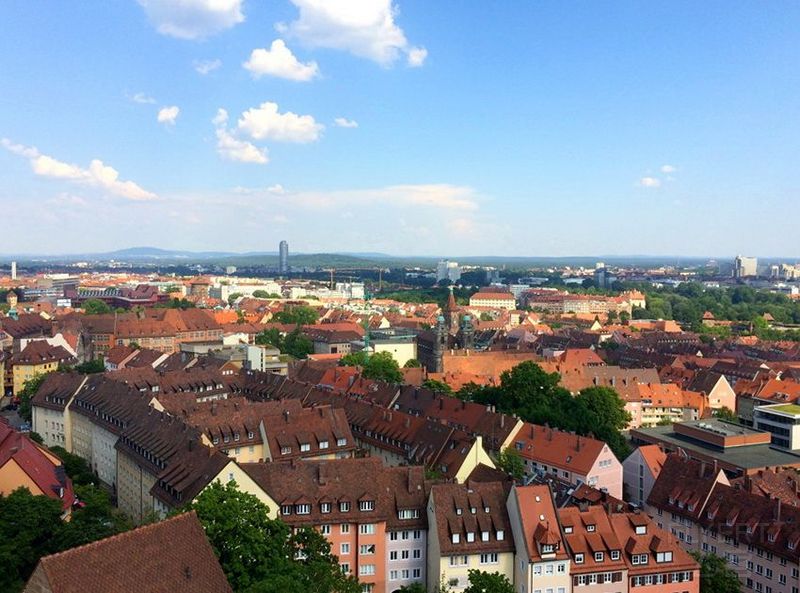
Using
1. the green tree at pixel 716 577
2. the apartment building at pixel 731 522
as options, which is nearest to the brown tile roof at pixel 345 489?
the green tree at pixel 716 577

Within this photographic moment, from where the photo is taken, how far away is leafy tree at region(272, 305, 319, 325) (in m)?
174

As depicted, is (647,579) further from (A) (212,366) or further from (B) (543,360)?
(B) (543,360)

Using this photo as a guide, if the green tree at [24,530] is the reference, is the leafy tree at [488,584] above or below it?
below

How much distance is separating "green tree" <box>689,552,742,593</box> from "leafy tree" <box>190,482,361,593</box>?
19825mm

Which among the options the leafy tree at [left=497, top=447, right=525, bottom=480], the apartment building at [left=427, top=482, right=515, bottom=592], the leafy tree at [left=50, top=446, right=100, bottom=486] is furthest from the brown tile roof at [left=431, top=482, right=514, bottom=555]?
the leafy tree at [left=50, top=446, right=100, bottom=486]

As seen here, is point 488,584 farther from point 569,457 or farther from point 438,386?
point 438,386

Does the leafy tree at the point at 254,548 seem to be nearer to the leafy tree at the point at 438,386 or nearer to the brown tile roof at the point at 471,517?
the brown tile roof at the point at 471,517

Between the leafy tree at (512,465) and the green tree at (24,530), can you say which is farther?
the leafy tree at (512,465)

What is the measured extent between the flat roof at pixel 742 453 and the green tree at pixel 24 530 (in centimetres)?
4926

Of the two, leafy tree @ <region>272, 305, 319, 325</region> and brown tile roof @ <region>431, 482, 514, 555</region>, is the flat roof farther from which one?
leafy tree @ <region>272, 305, 319, 325</region>

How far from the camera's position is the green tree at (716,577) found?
134 feet

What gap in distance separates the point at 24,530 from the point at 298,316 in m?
141

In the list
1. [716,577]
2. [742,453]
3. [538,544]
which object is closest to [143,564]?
[538,544]

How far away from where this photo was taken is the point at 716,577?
41.3 meters
